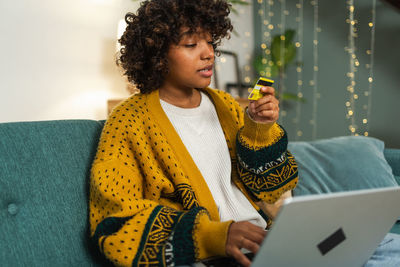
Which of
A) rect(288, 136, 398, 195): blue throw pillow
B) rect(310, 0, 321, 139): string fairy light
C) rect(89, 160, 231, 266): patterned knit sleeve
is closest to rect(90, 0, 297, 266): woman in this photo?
rect(89, 160, 231, 266): patterned knit sleeve

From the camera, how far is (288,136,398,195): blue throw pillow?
5.21 feet

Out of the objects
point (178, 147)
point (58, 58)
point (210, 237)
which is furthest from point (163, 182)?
point (58, 58)

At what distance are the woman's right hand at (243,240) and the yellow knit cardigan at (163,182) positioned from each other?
0.06 ft

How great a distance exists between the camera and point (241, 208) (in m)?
1.09

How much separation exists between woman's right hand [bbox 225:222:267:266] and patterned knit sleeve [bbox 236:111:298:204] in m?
0.34

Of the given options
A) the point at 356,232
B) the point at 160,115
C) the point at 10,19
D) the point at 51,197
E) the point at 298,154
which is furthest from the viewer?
the point at 10,19

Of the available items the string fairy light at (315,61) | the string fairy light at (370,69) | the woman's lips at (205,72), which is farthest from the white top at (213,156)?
the string fairy light at (315,61)

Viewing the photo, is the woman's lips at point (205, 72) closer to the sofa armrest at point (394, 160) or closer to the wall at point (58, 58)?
the sofa armrest at point (394, 160)

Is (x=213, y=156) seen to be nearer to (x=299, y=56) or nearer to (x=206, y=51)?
(x=206, y=51)

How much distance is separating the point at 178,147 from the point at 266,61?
9.27ft

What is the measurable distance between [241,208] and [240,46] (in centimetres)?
293

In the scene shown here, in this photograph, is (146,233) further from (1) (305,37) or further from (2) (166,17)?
(1) (305,37)

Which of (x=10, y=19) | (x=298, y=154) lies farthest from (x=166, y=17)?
(x=10, y=19)

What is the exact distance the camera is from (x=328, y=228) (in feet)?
2.13
